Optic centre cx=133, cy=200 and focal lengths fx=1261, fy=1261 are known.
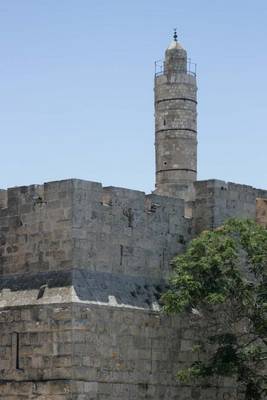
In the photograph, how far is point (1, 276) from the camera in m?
27.5

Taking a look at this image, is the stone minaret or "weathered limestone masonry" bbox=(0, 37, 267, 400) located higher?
the stone minaret

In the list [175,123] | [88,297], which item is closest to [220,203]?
[88,297]

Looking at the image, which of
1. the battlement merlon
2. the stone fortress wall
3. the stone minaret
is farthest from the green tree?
the stone minaret

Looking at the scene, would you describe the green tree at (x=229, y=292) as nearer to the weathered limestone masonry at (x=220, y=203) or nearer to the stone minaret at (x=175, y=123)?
the weathered limestone masonry at (x=220, y=203)

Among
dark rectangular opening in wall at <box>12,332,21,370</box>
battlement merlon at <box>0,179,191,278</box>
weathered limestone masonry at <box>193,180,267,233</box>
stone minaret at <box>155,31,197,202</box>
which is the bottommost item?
dark rectangular opening in wall at <box>12,332,21,370</box>

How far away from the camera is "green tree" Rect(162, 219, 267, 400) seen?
85.6 ft

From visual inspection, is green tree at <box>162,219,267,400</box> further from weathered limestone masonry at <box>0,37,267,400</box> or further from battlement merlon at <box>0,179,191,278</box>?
battlement merlon at <box>0,179,191,278</box>

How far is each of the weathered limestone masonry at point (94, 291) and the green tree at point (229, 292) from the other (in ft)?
2.19

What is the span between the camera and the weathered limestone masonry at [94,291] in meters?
25.4

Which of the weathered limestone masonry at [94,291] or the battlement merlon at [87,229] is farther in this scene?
the battlement merlon at [87,229]

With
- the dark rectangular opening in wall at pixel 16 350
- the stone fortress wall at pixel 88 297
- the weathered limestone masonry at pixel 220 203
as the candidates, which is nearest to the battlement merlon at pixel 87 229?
the stone fortress wall at pixel 88 297

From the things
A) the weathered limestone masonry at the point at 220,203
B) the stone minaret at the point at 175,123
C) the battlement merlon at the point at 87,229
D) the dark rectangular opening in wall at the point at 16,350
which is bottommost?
the dark rectangular opening in wall at the point at 16,350

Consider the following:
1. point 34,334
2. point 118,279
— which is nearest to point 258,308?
point 118,279

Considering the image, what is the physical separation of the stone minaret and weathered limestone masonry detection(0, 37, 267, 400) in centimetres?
2534
